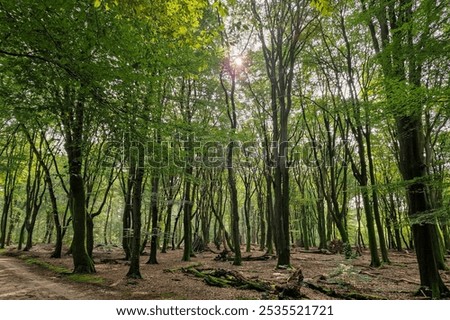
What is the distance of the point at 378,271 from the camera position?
14.0 metres

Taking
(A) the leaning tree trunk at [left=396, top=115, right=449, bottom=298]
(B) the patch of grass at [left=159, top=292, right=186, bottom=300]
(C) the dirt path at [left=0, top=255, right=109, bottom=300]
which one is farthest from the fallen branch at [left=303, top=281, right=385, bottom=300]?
(C) the dirt path at [left=0, top=255, right=109, bottom=300]

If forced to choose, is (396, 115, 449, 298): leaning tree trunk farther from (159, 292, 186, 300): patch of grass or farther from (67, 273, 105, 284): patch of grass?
(67, 273, 105, 284): patch of grass

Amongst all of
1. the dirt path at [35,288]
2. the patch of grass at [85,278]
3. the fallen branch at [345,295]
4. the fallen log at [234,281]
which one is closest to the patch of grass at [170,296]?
the fallen log at [234,281]

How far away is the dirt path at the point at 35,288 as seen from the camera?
8.51 m

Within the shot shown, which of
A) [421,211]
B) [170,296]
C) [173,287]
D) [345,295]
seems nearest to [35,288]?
[173,287]

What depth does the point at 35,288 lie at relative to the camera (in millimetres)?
9719

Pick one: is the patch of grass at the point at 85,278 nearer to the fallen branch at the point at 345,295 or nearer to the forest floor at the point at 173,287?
the forest floor at the point at 173,287

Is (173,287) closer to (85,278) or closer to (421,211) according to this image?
(85,278)

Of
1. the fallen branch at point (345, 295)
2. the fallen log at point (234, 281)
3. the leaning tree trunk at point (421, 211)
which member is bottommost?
the fallen branch at point (345, 295)

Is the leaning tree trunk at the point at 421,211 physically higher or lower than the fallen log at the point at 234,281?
higher

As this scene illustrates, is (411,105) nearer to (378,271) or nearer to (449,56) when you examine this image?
(449,56)

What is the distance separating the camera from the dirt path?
27.9 feet

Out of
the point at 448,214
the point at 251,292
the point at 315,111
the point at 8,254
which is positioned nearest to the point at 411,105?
the point at 448,214

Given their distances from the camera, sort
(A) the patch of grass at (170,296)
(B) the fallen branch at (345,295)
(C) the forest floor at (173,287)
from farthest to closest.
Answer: (C) the forest floor at (173,287) < (A) the patch of grass at (170,296) < (B) the fallen branch at (345,295)
